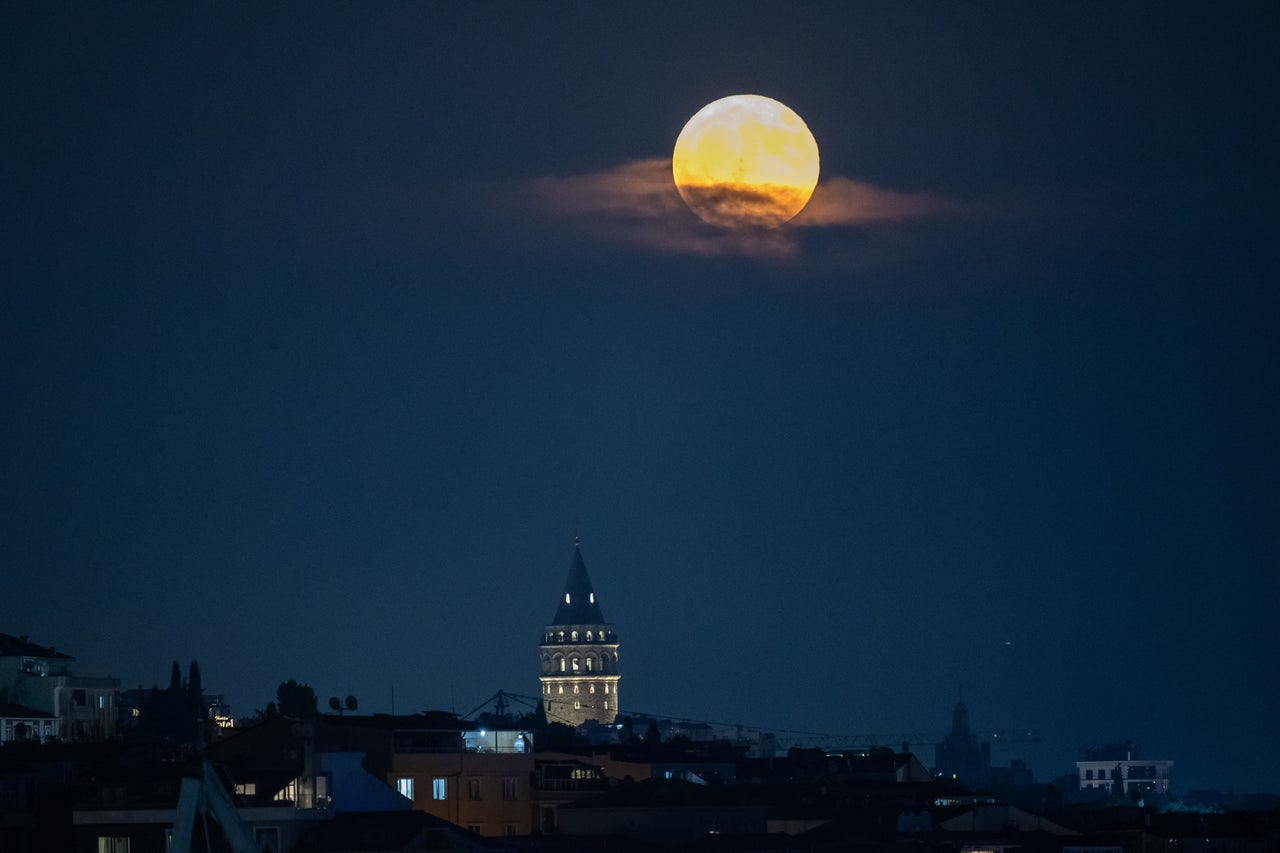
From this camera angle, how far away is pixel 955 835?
9588cm

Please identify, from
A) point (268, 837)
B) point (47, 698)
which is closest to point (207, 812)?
point (268, 837)

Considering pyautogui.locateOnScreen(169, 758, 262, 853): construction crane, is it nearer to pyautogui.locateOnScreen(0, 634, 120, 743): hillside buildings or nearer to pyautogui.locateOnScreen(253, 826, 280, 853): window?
pyautogui.locateOnScreen(253, 826, 280, 853): window

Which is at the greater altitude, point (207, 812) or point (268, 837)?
point (207, 812)

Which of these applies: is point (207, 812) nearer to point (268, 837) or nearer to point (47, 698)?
point (268, 837)

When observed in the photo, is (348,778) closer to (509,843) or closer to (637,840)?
(509,843)

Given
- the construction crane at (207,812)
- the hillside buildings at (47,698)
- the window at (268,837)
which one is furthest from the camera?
the hillside buildings at (47,698)

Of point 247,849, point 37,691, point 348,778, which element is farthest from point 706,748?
point 247,849

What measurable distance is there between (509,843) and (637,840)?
19.3ft

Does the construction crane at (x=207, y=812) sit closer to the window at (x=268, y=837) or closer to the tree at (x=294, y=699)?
the window at (x=268, y=837)

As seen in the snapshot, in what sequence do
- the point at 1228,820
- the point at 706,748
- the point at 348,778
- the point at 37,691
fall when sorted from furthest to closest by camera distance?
the point at 706,748, the point at 37,691, the point at 1228,820, the point at 348,778

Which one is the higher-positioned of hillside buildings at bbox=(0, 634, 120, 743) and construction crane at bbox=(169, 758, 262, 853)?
hillside buildings at bbox=(0, 634, 120, 743)

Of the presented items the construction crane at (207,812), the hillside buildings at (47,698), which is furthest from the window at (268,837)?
the hillside buildings at (47,698)

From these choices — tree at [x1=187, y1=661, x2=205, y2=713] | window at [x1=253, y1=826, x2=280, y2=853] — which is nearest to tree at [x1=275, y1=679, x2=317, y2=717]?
tree at [x1=187, y1=661, x2=205, y2=713]

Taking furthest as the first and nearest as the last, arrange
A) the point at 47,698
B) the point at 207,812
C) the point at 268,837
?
the point at 47,698, the point at 268,837, the point at 207,812
